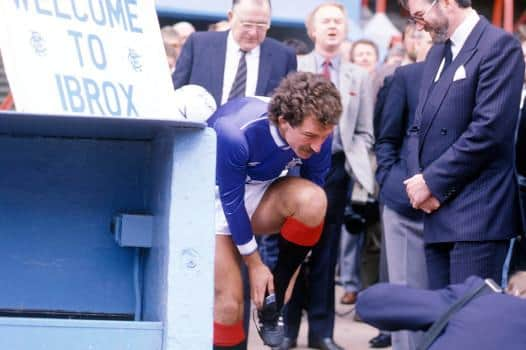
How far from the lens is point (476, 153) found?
532 centimetres

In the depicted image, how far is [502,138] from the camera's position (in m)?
5.39

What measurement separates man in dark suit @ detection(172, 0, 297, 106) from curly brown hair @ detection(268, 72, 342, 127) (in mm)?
1400

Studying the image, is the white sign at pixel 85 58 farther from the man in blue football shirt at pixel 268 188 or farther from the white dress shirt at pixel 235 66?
the white dress shirt at pixel 235 66

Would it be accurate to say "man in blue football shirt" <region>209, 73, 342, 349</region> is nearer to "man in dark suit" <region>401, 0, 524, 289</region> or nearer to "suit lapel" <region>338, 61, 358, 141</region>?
"man in dark suit" <region>401, 0, 524, 289</region>

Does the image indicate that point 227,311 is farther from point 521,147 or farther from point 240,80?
point 521,147

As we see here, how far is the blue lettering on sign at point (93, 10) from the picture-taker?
4.06 m

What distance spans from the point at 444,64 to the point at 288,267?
128 centimetres

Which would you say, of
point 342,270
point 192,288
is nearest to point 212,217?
point 192,288

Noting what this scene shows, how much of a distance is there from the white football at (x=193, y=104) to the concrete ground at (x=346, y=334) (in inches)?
109

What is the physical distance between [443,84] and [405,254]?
1087 millimetres

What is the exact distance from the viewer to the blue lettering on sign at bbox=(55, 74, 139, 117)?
3.98m

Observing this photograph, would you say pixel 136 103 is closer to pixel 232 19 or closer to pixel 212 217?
pixel 212 217

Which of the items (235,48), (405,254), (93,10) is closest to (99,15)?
(93,10)

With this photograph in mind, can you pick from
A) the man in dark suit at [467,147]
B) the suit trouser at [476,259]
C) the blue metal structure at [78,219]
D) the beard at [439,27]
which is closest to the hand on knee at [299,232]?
the man in dark suit at [467,147]
